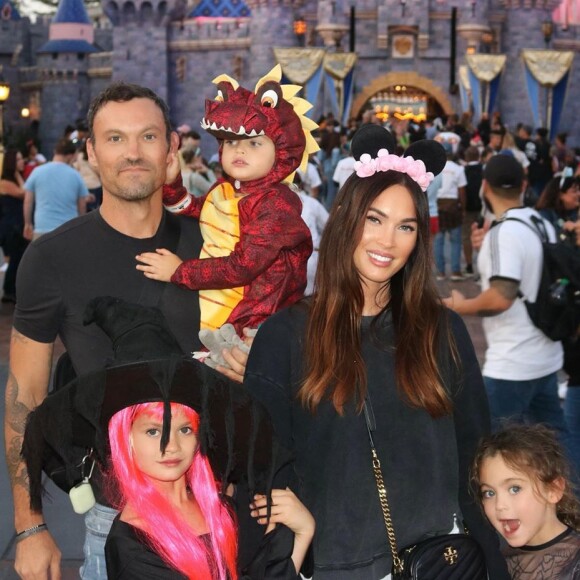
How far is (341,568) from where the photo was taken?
2.50 meters

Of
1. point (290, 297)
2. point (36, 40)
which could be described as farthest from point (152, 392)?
point (36, 40)

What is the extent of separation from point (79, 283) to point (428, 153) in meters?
0.92

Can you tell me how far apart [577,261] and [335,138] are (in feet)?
40.3

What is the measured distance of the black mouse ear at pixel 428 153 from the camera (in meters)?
2.67

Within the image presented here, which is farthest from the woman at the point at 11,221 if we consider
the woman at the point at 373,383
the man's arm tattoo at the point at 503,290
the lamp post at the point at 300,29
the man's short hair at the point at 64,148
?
the lamp post at the point at 300,29

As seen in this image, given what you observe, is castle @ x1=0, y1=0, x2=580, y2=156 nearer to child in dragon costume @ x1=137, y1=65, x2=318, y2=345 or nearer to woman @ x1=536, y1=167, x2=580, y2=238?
woman @ x1=536, y1=167, x2=580, y2=238

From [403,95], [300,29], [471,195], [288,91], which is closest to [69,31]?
[300,29]

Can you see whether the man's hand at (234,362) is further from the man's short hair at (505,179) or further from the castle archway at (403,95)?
the castle archway at (403,95)

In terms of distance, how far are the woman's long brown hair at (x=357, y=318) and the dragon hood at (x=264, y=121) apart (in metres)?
0.63

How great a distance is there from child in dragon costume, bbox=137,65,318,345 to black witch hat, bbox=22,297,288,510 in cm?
48

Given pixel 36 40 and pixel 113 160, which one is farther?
pixel 36 40

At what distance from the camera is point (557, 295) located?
15.2 feet

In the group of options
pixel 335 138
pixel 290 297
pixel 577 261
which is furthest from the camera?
pixel 335 138

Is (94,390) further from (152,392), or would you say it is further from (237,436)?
(237,436)
